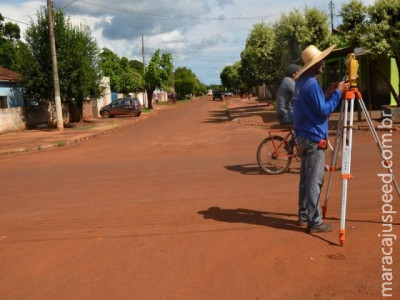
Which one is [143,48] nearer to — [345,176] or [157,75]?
[157,75]

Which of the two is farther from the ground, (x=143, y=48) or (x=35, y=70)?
(x=143, y=48)

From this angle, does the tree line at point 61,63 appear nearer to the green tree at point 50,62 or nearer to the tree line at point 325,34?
the green tree at point 50,62

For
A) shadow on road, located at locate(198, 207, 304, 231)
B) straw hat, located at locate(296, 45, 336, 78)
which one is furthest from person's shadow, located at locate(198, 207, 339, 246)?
straw hat, located at locate(296, 45, 336, 78)

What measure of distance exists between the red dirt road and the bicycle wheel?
0.19 m

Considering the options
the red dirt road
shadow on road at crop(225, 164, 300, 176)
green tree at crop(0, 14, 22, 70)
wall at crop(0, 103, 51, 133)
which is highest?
green tree at crop(0, 14, 22, 70)

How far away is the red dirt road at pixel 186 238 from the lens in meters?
3.70

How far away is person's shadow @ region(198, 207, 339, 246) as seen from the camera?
5149mm

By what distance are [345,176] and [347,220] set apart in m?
1.00

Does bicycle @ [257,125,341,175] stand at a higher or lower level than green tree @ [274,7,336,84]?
lower

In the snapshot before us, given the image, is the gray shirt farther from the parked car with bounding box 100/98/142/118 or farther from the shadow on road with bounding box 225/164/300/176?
the parked car with bounding box 100/98/142/118

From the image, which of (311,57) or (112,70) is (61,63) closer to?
(311,57)

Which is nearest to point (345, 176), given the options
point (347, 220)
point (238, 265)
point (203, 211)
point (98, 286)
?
point (347, 220)

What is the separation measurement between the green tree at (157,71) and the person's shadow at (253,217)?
4339cm

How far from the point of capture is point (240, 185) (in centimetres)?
742
